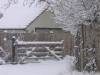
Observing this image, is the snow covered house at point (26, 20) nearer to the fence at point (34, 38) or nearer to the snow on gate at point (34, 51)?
the fence at point (34, 38)

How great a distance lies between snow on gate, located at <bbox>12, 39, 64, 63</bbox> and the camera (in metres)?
23.3

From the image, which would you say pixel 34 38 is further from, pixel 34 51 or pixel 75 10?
pixel 75 10

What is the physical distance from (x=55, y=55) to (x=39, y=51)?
1.80 metres

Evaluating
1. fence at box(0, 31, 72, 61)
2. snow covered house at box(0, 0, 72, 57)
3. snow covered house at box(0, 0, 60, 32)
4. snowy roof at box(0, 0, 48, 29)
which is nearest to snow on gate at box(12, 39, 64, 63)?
fence at box(0, 31, 72, 61)

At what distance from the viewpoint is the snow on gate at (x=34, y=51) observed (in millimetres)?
23344

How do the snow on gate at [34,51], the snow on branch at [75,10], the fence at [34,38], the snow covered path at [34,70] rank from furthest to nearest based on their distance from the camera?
the fence at [34,38]
the snow on gate at [34,51]
the snow covered path at [34,70]
the snow on branch at [75,10]

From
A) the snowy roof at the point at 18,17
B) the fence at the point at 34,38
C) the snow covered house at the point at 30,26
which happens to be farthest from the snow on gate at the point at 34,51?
the snowy roof at the point at 18,17

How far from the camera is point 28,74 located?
1592cm

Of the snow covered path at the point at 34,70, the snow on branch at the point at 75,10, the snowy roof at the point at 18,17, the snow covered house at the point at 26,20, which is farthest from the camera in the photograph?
the snowy roof at the point at 18,17

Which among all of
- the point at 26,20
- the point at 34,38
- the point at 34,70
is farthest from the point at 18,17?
the point at 34,70

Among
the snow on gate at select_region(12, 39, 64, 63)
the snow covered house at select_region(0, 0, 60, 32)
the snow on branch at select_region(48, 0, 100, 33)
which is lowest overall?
the snow on gate at select_region(12, 39, 64, 63)

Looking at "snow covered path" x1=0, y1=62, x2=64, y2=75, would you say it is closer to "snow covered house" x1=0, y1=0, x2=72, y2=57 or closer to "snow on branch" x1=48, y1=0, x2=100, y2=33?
"snow on branch" x1=48, y1=0, x2=100, y2=33

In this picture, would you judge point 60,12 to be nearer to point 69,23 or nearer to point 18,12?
point 69,23

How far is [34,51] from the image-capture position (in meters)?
24.8
